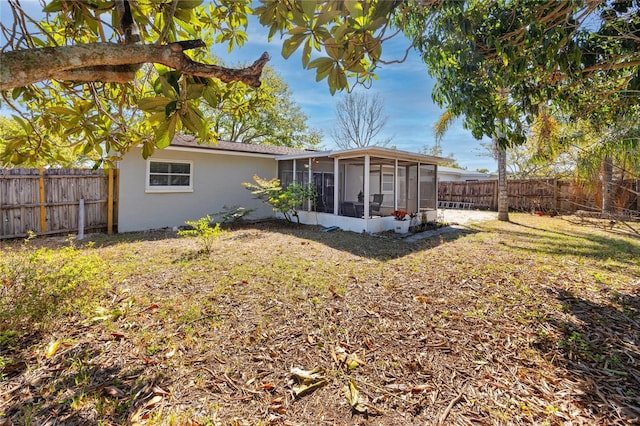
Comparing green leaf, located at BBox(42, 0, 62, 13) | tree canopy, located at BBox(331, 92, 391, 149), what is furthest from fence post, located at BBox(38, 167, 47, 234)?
tree canopy, located at BBox(331, 92, 391, 149)

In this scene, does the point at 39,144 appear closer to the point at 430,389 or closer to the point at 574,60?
the point at 430,389

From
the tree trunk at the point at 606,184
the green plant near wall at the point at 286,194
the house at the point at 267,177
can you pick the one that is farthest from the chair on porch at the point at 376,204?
the tree trunk at the point at 606,184

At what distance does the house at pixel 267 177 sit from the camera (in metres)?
8.73

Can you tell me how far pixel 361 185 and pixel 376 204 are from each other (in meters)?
1.09

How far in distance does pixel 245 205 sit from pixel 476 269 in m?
8.33

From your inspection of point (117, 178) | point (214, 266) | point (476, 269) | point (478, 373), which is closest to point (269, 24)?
point (478, 373)

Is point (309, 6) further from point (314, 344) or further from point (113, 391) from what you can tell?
point (113, 391)

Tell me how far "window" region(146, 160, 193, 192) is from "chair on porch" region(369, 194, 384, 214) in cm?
597

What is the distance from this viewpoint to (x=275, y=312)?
3.14 meters

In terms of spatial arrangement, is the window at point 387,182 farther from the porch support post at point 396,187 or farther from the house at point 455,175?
the house at point 455,175

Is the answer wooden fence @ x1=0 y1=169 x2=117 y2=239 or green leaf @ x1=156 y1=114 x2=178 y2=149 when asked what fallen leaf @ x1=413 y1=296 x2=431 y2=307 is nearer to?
green leaf @ x1=156 y1=114 x2=178 y2=149

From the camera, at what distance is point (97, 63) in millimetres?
1454

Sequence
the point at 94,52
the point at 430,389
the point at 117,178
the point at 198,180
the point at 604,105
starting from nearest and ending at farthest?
the point at 94,52 → the point at 430,389 → the point at 604,105 → the point at 117,178 → the point at 198,180

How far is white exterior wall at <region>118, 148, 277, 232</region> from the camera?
855 centimetres
